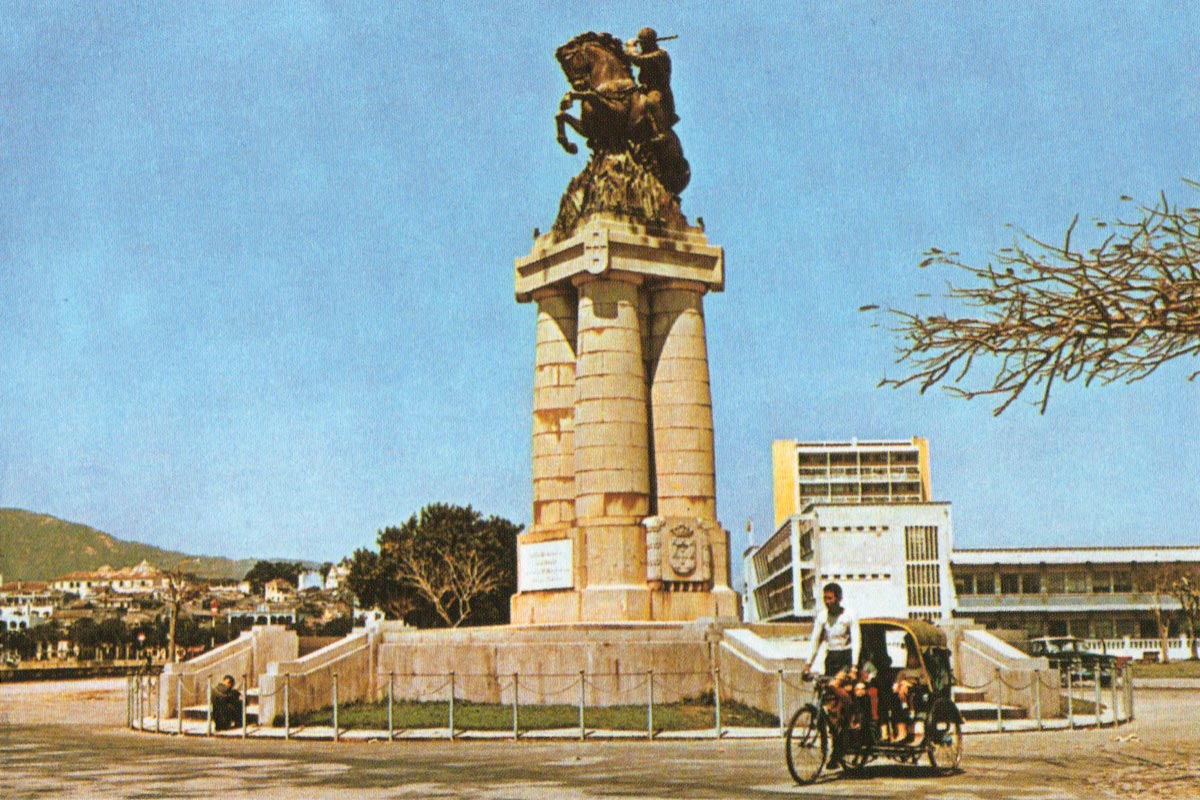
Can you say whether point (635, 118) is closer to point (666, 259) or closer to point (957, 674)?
point (666, 259)

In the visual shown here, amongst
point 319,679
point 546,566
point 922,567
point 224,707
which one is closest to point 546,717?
point 319,679

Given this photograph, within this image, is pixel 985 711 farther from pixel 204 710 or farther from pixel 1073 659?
pixel 1073 659

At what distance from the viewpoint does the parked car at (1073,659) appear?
39625mm

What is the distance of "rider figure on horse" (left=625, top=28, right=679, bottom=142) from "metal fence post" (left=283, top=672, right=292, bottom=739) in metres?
14.5

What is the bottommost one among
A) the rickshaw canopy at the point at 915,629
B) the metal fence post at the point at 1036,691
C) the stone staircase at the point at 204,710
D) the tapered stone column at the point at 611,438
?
the stone staircase at the point at 204,710

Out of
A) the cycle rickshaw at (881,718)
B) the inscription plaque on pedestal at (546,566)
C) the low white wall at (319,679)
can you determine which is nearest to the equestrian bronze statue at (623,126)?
the inscription plaque on pedestal at (546,566)

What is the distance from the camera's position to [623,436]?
29422 millimetres

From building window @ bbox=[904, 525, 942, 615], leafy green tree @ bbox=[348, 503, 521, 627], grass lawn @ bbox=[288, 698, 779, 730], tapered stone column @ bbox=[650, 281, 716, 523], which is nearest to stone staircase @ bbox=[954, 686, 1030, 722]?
grass lawn @ bbox=[288, 698, 779, 730]

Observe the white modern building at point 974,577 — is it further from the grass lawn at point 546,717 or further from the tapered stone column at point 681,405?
the grass lawn at point 546,717

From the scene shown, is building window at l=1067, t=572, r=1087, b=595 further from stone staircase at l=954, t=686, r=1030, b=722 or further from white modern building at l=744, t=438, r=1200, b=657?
stone staircase at l=954, t=686, r=1030, b=722

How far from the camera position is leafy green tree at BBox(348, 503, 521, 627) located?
7238 cm

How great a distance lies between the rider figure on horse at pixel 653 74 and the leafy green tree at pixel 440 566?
39.7 meters

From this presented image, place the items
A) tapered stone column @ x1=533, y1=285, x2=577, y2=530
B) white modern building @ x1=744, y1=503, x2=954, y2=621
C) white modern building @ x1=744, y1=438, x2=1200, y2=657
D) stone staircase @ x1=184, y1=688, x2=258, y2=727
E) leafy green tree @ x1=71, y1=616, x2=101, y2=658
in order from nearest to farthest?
stone staircase @ x1=184, y1=688, x2=258, y2=727
tapered stone column @ x1=533, y1=285, x2=577, y2=530
white modern building @ x1=744, y1=438, x2=1200, y2=657
white modern building @ x1=744, y1=503, x2=954, y2=621
leafy green tree @ x1=71, y1=616, x2=101, y2=658

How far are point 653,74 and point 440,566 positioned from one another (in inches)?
1819
